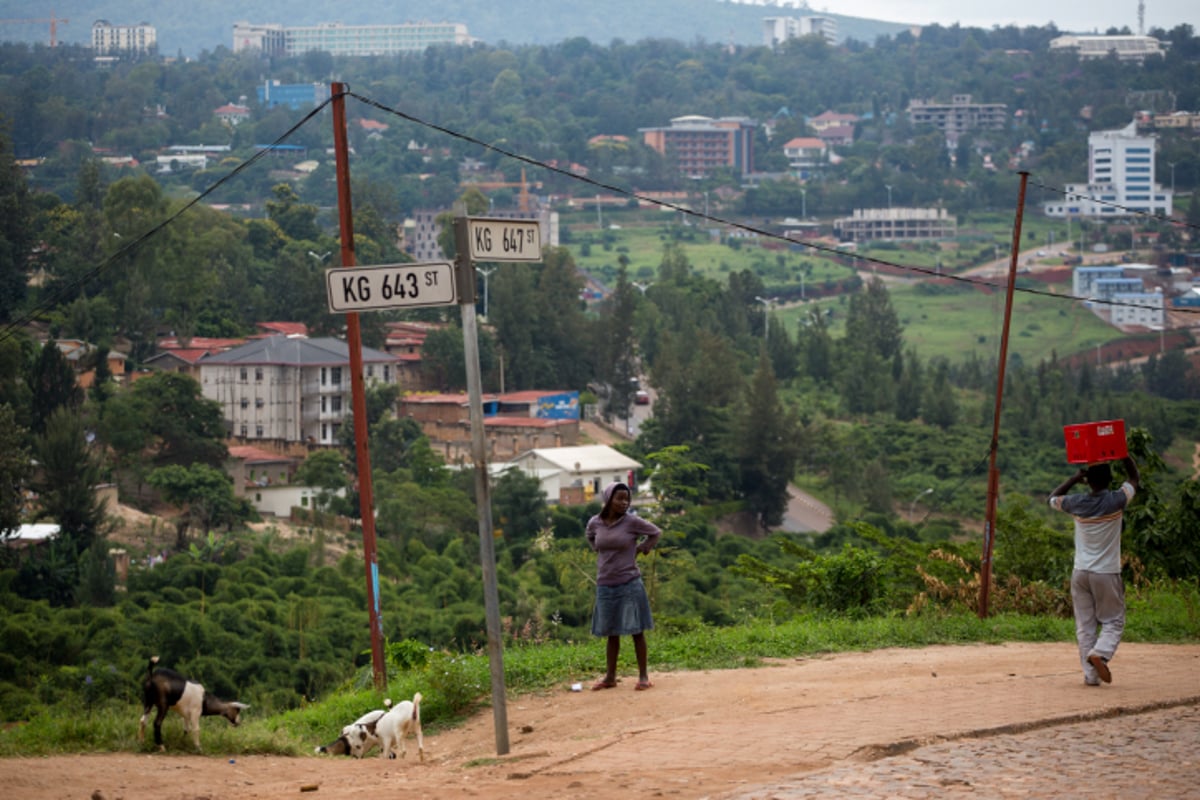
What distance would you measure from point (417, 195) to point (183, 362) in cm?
5636

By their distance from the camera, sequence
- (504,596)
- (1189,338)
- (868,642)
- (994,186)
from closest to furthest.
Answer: (868,642)
(504,596)
(1189,338)
(994,186)

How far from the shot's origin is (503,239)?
6.25 metres

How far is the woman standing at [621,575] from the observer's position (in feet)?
23.5

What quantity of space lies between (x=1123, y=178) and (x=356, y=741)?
112 m

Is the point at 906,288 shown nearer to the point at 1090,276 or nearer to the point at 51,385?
the point at 1090,276

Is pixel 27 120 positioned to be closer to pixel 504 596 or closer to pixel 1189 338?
pixel 1189 338

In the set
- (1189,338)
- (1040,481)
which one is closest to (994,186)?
(1189,338)

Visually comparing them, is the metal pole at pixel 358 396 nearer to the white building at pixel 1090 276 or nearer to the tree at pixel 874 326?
the tree at pixel 874 326

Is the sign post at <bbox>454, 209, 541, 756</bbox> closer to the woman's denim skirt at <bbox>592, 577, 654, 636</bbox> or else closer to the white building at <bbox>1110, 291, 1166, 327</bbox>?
the woman's denim skirt at <bbox>592, 577, 654, 636</bbox>

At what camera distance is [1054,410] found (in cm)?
5603

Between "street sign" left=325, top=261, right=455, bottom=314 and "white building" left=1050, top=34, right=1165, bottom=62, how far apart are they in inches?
6205

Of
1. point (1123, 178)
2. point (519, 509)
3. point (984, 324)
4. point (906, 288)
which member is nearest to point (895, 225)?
point (906, 288)

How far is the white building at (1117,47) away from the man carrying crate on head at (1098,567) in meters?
156

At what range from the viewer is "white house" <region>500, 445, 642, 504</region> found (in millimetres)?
44250
